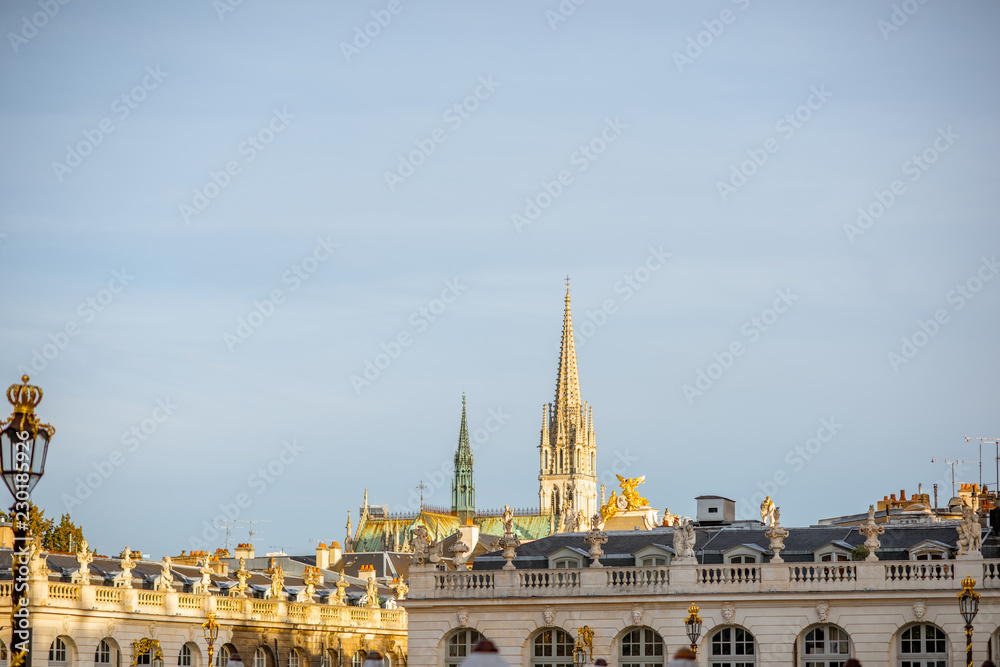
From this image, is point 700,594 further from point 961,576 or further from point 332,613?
point 332,613

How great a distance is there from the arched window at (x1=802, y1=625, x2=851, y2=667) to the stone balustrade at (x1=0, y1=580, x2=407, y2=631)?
30214mm

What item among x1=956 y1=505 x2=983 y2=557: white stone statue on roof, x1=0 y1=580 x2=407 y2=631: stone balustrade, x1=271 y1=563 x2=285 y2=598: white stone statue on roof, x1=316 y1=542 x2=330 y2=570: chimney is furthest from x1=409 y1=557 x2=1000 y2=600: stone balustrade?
x1=316 y1=542 x2=330 y2=570: chimney

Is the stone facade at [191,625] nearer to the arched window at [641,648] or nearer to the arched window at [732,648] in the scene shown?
the arched window at [641,648]

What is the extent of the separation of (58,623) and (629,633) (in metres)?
24.1

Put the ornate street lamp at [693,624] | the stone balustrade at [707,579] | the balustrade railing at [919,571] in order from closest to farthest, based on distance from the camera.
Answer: the ornate street lamp at [693,624] → the balustrade railing at [919,571] → the stone balustrade at [707,579]

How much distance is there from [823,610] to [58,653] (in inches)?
1245

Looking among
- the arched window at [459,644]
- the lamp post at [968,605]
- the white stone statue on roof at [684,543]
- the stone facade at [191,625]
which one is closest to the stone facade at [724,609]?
the arched window at [459,644]

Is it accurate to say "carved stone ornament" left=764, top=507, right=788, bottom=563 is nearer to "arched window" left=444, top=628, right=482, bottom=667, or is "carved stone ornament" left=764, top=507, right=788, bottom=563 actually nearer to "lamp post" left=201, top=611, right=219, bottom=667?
"arched window" left=444, top=628, right=482, bottom=667

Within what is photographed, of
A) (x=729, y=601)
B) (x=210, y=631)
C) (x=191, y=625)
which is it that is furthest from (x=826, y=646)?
(x=191, y=625)

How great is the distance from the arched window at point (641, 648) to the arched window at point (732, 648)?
6.31ft

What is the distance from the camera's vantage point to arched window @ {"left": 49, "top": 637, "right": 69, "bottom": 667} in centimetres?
6550

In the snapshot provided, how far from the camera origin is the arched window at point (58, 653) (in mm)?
65500

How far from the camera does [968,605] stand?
51188mm

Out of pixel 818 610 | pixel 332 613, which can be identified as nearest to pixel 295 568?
pixel 332 613
